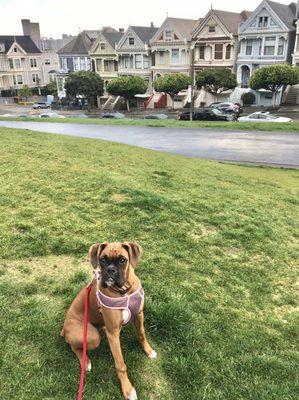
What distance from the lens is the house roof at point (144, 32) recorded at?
59450 mm

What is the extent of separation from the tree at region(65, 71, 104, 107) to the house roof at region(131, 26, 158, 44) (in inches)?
369

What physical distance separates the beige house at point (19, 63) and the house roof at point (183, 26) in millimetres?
34877

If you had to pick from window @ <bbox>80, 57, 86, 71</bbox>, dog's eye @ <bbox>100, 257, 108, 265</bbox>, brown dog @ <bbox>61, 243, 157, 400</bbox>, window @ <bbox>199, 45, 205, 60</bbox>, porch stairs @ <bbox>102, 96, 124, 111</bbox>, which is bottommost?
porch stairs @ <bbox>102, 96, 124, 111</bbox>

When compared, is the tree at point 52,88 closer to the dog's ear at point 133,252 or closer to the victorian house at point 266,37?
the victorian house at point 266,37

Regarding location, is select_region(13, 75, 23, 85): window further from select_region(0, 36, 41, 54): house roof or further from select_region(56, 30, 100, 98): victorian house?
select_region(56, 30, 100, 98): victorian house

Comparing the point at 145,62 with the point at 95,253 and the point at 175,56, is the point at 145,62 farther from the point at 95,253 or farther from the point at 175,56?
the point at 95,253

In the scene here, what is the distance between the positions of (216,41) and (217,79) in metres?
7.33

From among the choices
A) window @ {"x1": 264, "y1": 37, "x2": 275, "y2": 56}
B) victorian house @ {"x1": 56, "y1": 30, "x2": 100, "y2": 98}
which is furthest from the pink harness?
victorian house @ {"x1": 56, "y1": 30, "x2": 100, "y2": 98}

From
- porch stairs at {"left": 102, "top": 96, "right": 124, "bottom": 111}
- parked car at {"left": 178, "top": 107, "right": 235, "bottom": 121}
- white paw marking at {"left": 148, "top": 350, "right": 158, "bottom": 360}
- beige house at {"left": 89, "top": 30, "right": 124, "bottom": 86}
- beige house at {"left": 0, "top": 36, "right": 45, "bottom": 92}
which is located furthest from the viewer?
beige house at {"left": 0, "top": 36, "right": 45, "bottom": 92}

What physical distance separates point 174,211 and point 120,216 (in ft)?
4.03

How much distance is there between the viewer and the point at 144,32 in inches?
2383

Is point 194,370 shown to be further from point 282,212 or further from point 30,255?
point 282,212

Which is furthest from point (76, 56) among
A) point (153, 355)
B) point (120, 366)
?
point (120, 366)

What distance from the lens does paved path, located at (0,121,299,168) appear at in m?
20.5
